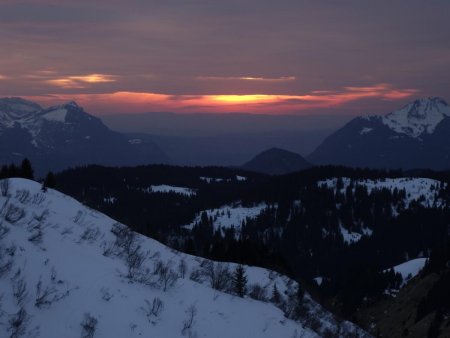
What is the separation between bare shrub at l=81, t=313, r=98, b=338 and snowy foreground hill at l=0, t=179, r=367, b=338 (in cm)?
5

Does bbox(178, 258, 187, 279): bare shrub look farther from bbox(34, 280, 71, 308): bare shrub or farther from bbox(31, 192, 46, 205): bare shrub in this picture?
bbox(34, 280, 71, 308): bare shrub

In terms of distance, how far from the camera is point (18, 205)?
105 ft

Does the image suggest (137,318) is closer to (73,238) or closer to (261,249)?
(73,238)

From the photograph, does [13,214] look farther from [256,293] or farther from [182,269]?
[256,293]

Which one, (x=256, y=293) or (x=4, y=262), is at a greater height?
(x=4, y=262)

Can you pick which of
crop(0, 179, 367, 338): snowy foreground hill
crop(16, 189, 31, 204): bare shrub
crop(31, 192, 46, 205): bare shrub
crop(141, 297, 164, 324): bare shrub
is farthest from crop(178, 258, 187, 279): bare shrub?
crop(16, 189, 31, 204): bare shrub

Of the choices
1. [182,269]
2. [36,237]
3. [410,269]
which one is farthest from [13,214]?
[410,269]

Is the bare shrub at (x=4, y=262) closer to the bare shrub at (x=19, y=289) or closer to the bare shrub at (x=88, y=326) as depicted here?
the bare shrub at (x=19, y=289)

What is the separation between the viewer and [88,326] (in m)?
23.0

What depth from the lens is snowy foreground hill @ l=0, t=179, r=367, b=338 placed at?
2291cm

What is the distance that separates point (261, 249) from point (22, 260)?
68408 mm

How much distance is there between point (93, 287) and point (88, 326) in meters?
3.66

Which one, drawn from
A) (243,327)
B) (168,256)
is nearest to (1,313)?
(243,327)

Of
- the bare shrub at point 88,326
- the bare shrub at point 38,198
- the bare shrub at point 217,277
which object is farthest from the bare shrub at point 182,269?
the bare shrub at point 88,326
